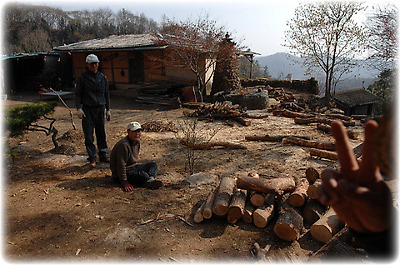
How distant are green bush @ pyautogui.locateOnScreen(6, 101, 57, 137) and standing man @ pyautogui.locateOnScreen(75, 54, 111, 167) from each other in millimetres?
1677

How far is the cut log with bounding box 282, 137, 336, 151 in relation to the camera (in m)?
6.05

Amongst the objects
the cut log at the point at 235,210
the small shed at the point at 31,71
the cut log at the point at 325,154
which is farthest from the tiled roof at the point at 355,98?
the small shed at the point at 31,71

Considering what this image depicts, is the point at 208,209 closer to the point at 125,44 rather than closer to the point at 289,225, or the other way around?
the point at 289,225

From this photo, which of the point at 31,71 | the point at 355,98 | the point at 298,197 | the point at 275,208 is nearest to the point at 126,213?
the point at 275,208

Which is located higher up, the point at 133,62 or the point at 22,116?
the point at 133,62

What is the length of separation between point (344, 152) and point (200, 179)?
3.64m

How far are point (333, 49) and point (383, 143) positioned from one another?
1589 cm

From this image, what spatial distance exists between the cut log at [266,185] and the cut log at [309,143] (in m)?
2.92

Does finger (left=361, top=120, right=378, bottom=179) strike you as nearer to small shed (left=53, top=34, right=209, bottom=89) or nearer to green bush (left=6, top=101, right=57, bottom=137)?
green bush (left=6, top=101, right=57, bottom=137)

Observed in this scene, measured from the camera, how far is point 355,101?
769 inches

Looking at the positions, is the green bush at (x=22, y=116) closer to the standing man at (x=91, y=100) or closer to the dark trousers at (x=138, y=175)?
the standing man at (x=91, y=100)

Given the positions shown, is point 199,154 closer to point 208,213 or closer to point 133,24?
point 208,213

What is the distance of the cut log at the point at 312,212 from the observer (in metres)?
3.22

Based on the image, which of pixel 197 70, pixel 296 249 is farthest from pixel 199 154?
pixel 197 70
